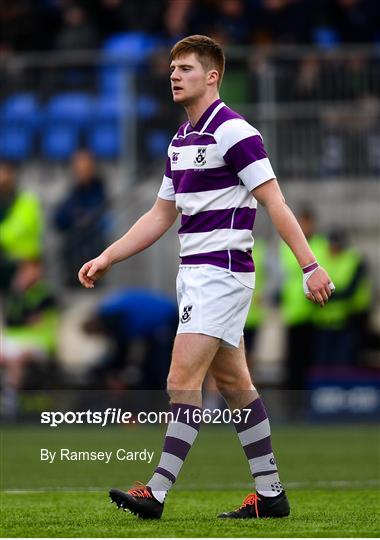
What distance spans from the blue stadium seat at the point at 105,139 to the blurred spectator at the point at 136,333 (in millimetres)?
1811

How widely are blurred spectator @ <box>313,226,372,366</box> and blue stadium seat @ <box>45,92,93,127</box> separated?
3.23 m

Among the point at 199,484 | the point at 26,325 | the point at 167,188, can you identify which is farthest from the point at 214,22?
the point at 167,188

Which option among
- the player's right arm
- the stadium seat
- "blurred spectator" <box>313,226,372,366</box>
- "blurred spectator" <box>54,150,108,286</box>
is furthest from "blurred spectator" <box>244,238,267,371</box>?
the player's right arm

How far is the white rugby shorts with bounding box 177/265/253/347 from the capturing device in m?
7.16

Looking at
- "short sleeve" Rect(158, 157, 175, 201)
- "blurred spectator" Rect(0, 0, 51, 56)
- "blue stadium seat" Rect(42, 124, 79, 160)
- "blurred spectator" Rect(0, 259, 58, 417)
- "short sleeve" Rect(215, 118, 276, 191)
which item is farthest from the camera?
"blurred spectator" Rect(0, 0, 51, 56)

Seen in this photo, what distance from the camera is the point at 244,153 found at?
23.4ft

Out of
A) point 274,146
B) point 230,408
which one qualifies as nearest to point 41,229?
point 274,146

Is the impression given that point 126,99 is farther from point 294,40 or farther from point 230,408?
point 230,408

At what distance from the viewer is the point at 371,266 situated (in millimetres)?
17516

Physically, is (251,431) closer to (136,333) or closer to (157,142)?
(136,333)

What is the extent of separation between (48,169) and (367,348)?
14.1 feet

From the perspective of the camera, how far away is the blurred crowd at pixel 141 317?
16953 mm

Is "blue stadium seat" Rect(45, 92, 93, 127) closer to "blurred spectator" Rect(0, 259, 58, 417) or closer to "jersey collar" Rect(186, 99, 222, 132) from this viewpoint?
"blurred spectator" Rect(0, 259, 58, 417)

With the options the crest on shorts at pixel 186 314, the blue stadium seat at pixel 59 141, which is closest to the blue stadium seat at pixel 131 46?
the blue stadium seat at pixel 59 141
